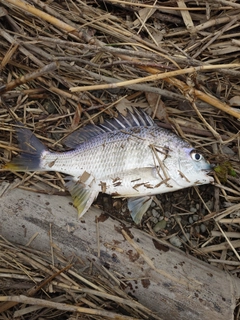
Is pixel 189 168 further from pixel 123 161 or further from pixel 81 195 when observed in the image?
pixel 81 195

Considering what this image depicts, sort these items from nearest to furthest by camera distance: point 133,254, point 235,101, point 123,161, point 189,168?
1. point 133,254
2. point 189,168
3. point 123,161
4. point 235,101

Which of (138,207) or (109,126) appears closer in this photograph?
(138,207)

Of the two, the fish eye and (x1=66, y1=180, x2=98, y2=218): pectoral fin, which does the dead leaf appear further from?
(x1=66, y1=180, x2=98, y2=218): pectoral fin

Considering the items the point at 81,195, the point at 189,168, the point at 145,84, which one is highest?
the point at 145,84

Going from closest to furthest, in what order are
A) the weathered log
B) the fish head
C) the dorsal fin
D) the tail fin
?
the weathered log < the fish head < the tail fin < the dorsal fin

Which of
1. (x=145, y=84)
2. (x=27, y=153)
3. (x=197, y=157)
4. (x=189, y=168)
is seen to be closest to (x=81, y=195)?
(x=27, y=153)

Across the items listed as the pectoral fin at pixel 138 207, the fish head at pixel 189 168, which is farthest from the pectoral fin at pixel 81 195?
the fish head at pixel 189 168

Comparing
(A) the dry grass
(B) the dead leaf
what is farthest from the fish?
(B) the dead leaf

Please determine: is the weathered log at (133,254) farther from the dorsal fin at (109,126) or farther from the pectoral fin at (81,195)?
the dorsal fin at (109,126)
